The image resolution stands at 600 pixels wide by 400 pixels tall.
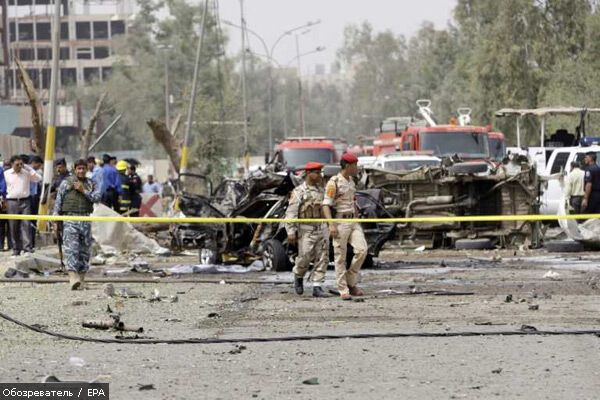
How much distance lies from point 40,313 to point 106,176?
13.5 metres

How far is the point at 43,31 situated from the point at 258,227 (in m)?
116

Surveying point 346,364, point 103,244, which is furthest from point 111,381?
point 103,244

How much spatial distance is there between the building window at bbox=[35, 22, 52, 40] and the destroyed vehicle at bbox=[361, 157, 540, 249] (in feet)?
366

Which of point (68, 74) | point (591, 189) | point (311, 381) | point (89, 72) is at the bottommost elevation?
point (311, 381)

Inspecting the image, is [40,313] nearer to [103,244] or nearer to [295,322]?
[295,322]

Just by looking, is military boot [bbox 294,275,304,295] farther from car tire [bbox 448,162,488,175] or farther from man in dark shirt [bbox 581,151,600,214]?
man in dark shirt [bbox 581,151,600,214]

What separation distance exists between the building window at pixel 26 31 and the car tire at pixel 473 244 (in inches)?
4150

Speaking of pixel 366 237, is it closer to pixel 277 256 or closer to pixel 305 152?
pixel 277 256

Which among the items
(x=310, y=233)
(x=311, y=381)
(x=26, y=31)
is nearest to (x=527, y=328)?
(x=311, y=381)

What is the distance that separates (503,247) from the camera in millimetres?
25766

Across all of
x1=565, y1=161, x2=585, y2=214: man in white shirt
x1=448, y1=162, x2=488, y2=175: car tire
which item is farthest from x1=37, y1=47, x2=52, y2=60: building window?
x1=448, y1=162, x2=488, y2=175: car tire

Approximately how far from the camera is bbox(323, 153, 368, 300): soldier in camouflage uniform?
16.3 metres

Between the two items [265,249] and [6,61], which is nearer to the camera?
[265,249]

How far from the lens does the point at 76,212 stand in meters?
17.5
